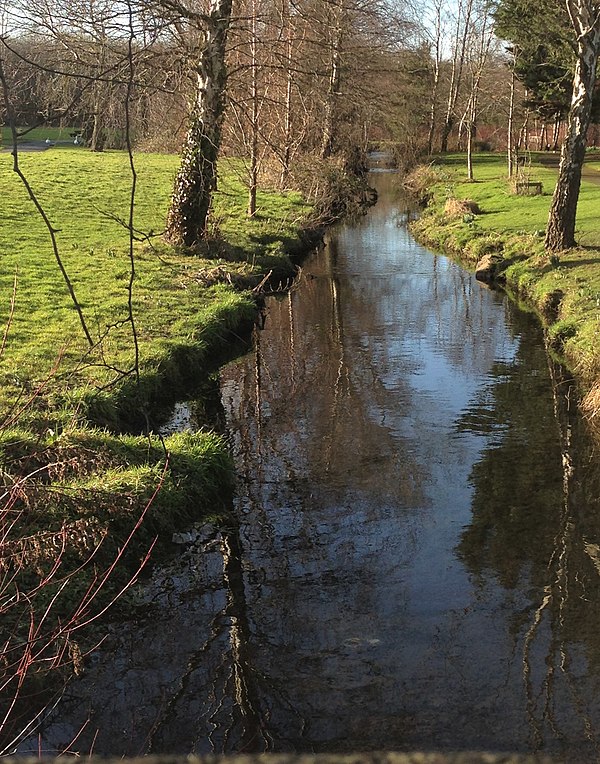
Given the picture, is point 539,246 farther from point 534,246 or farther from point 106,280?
point 106,280

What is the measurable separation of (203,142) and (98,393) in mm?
9719

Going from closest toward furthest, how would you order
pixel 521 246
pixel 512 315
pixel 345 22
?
pixel 512 315
pixel 521 246
pixel 345 22

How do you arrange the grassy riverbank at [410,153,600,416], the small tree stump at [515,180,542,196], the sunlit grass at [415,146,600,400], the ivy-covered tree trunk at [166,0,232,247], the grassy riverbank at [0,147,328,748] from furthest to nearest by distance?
the small tree stump at [515,180,542,196] → the ivy-covered tree trunk at [166,0,232,247] → the sunlit grass at [415,146,600,400] → the grassy riverbank at [410,153,600,416] → the grassy riverbank at [0,147,328,748]

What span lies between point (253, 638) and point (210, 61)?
44.0 ft

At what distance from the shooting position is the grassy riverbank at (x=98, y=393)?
584 centimetres

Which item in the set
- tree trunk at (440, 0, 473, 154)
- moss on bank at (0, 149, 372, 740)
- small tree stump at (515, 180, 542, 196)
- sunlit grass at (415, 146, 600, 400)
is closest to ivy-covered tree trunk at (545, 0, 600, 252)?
sunlit grass at (415, 146, 600, 400)

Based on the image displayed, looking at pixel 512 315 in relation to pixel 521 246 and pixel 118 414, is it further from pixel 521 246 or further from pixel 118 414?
pixel 118 414

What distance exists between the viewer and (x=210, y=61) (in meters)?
16.5

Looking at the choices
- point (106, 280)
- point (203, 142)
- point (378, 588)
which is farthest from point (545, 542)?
point (203, 142)

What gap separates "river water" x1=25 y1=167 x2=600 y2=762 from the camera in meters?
5.27

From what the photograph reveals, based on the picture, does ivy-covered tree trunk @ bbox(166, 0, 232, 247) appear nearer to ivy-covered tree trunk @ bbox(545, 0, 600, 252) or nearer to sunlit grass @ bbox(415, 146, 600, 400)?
sunlit grass @ bbox(415, 146, 600, 400)

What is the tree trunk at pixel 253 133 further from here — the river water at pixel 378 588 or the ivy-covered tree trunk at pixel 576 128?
the river water at pixel 378 588

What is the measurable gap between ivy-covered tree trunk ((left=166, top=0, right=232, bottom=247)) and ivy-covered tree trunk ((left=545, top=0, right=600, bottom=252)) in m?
7.28

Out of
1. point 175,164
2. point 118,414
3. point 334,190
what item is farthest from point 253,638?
point 175,164
